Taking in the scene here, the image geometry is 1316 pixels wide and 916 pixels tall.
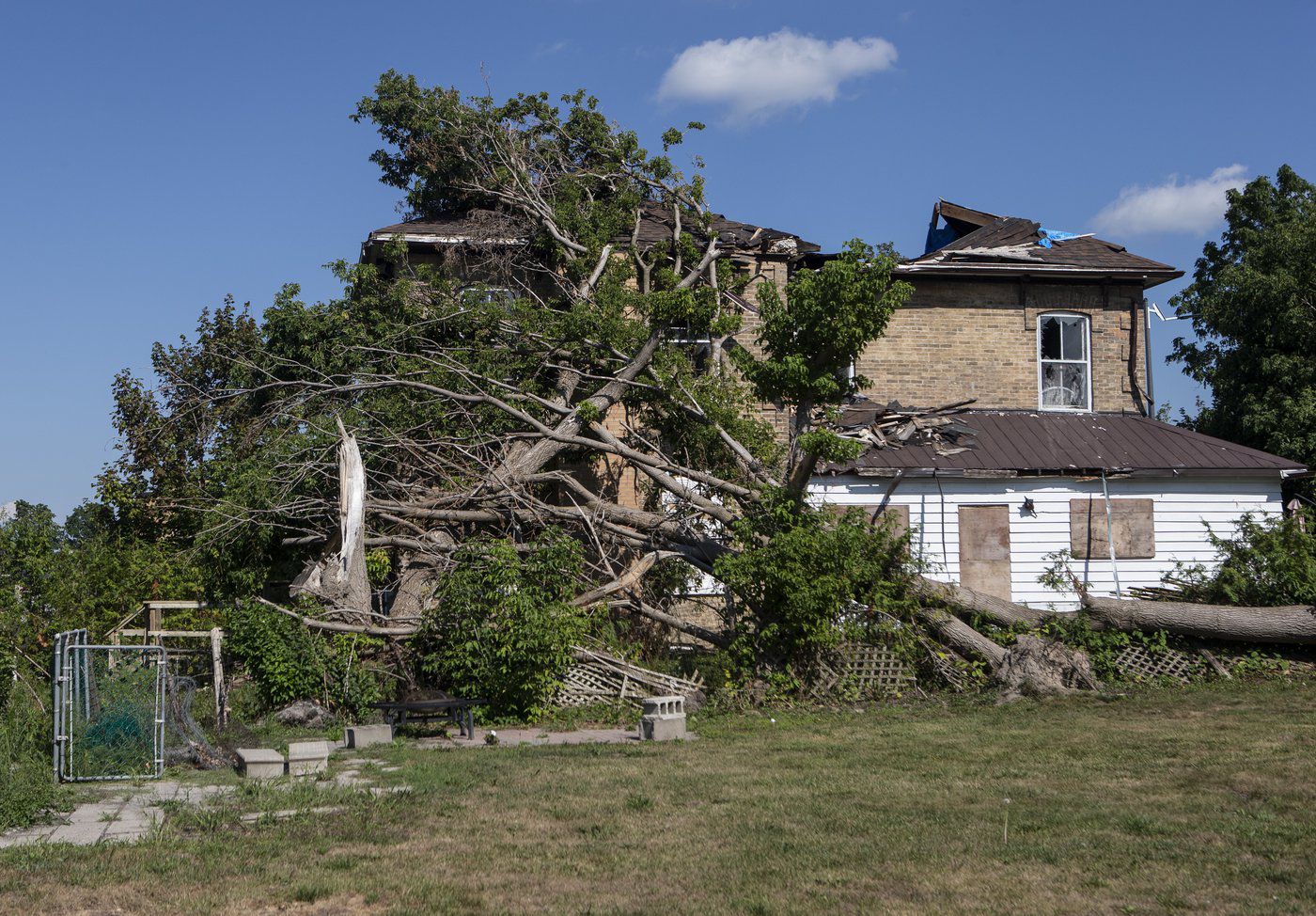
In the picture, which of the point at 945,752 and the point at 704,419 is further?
the point at 704,419

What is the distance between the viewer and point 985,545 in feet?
60.6

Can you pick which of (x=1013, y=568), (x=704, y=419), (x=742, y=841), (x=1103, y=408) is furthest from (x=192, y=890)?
(x=1103, y=408)

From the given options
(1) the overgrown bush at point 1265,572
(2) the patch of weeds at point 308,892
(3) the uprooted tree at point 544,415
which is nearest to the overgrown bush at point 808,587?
(3) the uprooted tree at point 544,415

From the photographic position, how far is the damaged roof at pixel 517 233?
64.1ft

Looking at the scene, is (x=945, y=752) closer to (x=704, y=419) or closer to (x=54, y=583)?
(x=704, y=419)

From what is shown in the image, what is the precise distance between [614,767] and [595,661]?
12.8ft

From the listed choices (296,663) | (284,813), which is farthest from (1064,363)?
(284,813)

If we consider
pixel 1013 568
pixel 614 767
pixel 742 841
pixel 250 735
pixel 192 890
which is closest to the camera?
pixel 192 890

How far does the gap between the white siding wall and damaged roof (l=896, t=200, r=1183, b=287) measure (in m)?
4.25

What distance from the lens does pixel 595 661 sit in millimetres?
13758

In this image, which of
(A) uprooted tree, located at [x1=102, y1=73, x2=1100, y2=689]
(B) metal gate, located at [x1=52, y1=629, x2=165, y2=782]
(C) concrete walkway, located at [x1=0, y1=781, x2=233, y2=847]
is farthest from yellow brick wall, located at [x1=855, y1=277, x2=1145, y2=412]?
(C) concrete walkway, located at [x1=0, y1=781, x2=233, y2=847]

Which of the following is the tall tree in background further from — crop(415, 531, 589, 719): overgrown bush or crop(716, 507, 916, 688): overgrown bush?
crop(415, 531, 589, 719): overgrown bush

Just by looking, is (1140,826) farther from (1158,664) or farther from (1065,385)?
(1065,385)

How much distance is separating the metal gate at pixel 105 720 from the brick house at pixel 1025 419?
964 cm
